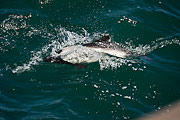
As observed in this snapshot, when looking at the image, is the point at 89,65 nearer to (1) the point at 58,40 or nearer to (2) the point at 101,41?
(2) the point at 101,41

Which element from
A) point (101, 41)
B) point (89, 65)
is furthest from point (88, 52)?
point (101, 41)

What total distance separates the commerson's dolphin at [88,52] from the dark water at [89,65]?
0.19 m

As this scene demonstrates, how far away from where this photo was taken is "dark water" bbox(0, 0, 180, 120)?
22.3 ft

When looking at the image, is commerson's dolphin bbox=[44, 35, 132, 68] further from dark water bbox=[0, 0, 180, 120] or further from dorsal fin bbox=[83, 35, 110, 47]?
dark water bbox=[0, 0, 180, 120]

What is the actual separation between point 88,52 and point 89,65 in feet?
1.21

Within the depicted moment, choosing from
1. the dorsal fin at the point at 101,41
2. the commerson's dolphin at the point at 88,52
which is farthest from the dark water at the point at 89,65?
the dorsal fin at the point at 101,41

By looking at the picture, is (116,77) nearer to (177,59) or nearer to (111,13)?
(177,59)

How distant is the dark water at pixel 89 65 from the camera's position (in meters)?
6.80

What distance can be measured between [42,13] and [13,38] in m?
1.72

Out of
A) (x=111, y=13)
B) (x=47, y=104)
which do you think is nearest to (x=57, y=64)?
(x=47, y=104)

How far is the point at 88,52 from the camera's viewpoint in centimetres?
823

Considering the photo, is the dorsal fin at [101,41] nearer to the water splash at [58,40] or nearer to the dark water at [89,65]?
the water splash at [58,40]

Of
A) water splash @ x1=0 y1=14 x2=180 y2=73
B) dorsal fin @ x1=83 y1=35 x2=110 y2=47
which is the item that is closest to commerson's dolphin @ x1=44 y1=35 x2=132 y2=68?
dorsal fin @ x1=83 y1=35 x2=110 y2=47

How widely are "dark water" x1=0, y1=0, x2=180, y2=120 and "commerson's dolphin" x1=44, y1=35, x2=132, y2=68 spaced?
0.62ft
